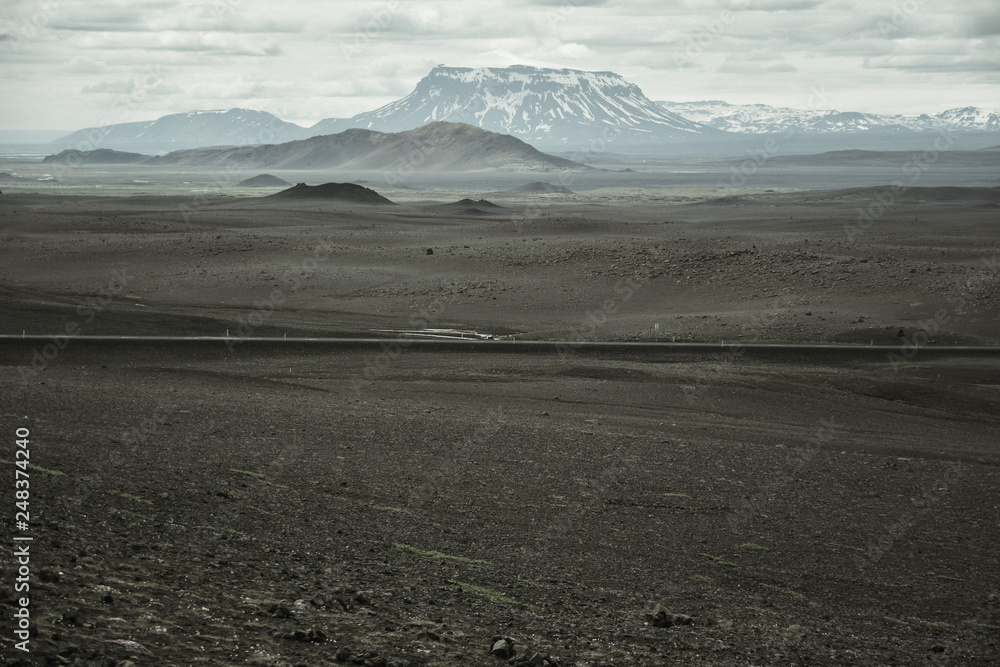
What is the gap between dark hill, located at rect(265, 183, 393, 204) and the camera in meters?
113

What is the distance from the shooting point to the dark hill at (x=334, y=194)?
370 ft

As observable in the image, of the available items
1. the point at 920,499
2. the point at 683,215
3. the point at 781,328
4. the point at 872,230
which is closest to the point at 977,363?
the point at 781,328

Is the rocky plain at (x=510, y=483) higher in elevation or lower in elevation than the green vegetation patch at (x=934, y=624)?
higher

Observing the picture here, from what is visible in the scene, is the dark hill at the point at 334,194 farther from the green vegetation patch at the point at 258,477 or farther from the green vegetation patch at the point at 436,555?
the green vegetation patch at the point at 436,555

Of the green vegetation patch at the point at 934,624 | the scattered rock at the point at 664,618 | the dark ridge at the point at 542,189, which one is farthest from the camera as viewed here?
the dark ridge at the point at 542,189

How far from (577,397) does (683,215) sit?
77475mm

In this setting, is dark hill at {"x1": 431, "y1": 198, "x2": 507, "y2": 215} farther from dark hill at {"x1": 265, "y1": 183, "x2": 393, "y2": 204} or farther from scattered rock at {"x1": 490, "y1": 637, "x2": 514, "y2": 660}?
scattered rock at {"x1": 490, "y1": 637, "x2": 514, "y2": 660}

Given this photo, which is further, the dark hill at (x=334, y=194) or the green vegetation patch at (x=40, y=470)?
the dark hill at (x=334, y=194)

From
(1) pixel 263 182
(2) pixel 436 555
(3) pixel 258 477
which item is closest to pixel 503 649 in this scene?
(2) pixel 436 555

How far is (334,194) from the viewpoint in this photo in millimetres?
114000

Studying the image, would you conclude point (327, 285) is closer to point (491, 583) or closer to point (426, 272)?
point (426, 272)

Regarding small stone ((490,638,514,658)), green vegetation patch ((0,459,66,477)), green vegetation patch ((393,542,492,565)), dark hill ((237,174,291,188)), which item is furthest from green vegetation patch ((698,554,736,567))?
dark hill ((237,174,291,188))

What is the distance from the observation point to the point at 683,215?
96.7m

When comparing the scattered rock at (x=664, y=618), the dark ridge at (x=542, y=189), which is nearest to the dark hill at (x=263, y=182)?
the dark ridge at (x=542, y=189)
